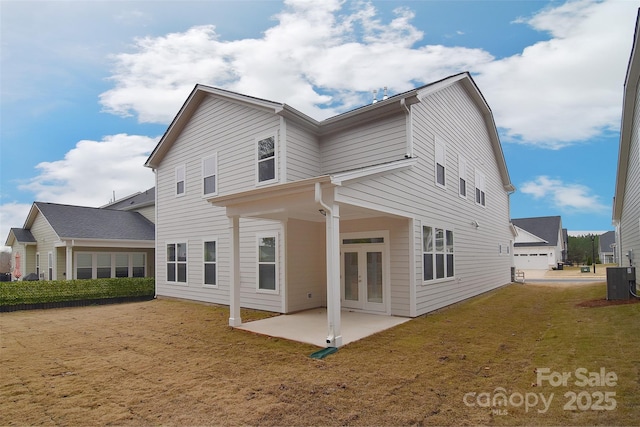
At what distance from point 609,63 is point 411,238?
9801mm

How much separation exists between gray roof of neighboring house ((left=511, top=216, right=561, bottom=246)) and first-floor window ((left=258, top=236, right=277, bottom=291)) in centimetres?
3793

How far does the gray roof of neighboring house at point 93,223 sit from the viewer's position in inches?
686

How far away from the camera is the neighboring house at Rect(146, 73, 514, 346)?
29.1 ft

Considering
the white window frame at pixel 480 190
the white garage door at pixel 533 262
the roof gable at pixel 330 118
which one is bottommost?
the white garage door at pixel 533 262

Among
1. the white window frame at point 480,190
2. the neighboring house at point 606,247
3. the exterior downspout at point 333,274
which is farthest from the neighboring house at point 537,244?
the exterior downspout at point 333,274

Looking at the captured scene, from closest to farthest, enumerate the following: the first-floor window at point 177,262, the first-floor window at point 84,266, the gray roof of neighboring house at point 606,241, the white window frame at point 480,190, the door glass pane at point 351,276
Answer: the door glass pane at point 351,276 < the first-floor window at point 177,262 < the white window frame at point 480,190 < the first-floor window at point 84,266 < the gray roof of neighboring house at point 606,241

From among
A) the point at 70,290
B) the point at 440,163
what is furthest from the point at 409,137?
the point at 70,290

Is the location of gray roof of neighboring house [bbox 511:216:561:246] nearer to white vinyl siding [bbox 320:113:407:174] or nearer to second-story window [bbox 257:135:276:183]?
white vinyl siding [bbox 320:113:407:174]

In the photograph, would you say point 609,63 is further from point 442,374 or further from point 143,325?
point 143,325

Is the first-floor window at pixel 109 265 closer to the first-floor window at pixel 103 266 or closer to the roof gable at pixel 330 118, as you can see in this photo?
the first-floor window at pixel 103 266

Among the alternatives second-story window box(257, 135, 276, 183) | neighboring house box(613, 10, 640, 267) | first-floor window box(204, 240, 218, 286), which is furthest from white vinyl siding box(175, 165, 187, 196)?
neighboring house box(613, 10, 640, 267)

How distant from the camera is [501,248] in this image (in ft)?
64.6

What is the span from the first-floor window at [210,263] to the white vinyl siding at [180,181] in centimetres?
261

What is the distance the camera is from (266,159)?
1127 cm
